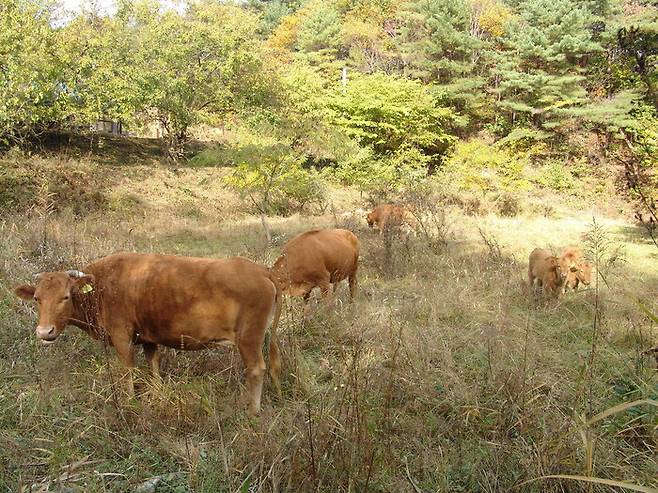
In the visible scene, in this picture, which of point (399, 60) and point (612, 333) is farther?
point (399, 60)

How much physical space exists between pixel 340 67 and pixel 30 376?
34.3 m

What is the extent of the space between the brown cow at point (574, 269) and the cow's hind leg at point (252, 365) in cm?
→ 566

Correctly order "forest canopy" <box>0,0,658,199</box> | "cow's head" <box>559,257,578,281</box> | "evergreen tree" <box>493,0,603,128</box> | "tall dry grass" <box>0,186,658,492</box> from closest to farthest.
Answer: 1. "tall dry grass" <box>0,186,658,492</box>
2. "cow's head" <box>559,257,578,281</box>
3. "forest canopy" <box>0,0,658,199</box>
4. "evergreen tree" <box>493,0,603,128</box>

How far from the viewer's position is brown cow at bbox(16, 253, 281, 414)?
167 inches

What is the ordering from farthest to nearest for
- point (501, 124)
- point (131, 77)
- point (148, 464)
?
1. point (501, 124)
2. point (131, 77)
3. point (148, 464)

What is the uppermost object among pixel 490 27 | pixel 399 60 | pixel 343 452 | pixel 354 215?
pixel 490 27

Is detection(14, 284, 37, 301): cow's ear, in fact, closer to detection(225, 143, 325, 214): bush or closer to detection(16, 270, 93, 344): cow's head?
detection(16, 270, 93, 344): cow's head

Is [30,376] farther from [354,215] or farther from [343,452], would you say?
[354,215]

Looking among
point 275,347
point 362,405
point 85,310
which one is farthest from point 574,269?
point 85,310

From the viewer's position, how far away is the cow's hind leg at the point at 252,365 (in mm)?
4227

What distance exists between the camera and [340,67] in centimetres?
A: 3597

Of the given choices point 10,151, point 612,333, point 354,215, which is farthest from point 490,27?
point 612,333

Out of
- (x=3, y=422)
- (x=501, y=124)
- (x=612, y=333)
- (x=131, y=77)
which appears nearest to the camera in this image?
(x=3, y=422)

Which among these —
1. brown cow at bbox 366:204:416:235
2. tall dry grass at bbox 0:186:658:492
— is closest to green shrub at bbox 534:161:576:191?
brown cow at bbox 366:204:416:235
